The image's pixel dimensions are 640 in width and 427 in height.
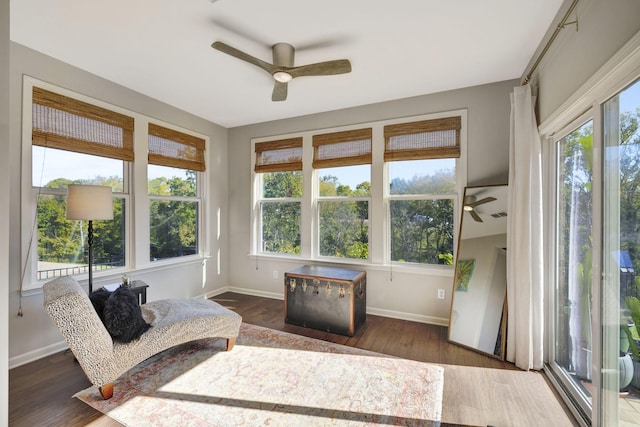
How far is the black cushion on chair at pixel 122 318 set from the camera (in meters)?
1.97

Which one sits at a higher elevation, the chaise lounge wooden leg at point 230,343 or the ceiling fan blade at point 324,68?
the ceiling fan blade at point 324,68

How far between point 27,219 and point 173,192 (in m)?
1.54

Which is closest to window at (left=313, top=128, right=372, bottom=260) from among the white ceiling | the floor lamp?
the white ceiling

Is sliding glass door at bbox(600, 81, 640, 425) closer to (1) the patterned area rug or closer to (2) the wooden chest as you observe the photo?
(1) the patterned area rug

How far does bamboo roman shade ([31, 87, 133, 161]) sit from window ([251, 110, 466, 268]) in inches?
69.6

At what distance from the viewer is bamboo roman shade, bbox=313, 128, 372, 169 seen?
362 centimetres

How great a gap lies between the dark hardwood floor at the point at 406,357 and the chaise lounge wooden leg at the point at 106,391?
9cm

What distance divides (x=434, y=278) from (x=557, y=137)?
5.95 ft

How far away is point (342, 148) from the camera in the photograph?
149 inches

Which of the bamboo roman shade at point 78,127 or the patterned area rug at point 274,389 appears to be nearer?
the patterned area rug at point 274,389

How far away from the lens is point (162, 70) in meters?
2.74

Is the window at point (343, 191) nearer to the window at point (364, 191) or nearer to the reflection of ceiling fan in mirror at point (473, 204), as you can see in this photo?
→ the window at point (364, 191)

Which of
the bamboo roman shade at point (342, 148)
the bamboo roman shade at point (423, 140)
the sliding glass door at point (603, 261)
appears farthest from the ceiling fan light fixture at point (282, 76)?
the sliding glass door at point (603, 261)

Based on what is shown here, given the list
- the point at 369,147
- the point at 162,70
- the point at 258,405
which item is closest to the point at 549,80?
the point at 369,147
